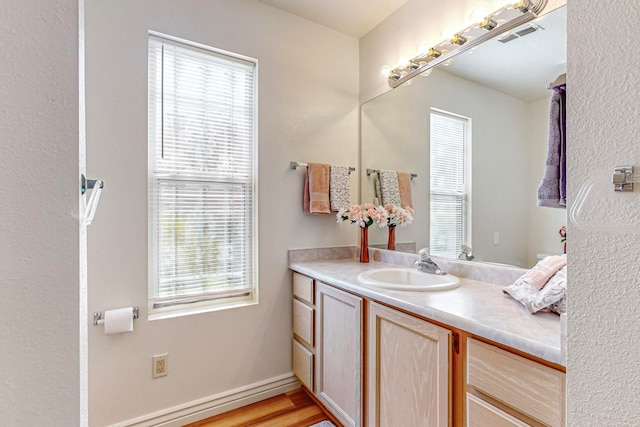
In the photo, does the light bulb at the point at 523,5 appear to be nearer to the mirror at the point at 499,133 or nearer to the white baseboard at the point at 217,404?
the mirror at the point at 499,133

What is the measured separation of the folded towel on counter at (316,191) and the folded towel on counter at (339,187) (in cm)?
5

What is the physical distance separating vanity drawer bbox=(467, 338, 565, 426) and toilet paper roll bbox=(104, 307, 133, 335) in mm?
Answer: 1581

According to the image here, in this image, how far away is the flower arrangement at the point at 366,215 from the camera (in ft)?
6.99

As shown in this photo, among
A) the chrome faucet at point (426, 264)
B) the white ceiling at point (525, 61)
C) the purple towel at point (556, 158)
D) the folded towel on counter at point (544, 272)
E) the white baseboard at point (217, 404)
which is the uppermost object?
the white ceiling at point (525, 61)

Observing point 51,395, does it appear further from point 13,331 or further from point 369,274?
point 369,274

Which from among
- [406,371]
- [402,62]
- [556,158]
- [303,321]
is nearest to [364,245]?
[303,321]

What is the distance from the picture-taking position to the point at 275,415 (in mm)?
1867

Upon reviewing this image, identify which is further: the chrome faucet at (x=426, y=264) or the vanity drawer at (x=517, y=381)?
the chrome faucet at (x=426, y=264)

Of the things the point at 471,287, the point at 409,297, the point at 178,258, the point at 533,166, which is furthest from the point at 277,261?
the point at 533,166

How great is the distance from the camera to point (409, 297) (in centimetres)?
129

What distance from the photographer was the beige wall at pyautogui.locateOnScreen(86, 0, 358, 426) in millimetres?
1598

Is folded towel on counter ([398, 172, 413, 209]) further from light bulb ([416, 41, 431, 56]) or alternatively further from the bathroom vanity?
light bulb ([416, 41, 431, 56])

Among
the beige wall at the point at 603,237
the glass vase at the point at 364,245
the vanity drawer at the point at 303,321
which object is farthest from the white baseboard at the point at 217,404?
the beige wall at the point at 603,237

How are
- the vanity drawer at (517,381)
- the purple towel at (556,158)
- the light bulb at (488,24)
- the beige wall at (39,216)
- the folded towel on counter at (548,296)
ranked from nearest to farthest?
the beige wall at (39,216) → the purple towel at (556,158) → the vanity drawer at (517,381) → the folded towel on counter at (548,296) → the light bulb at (488,24)
